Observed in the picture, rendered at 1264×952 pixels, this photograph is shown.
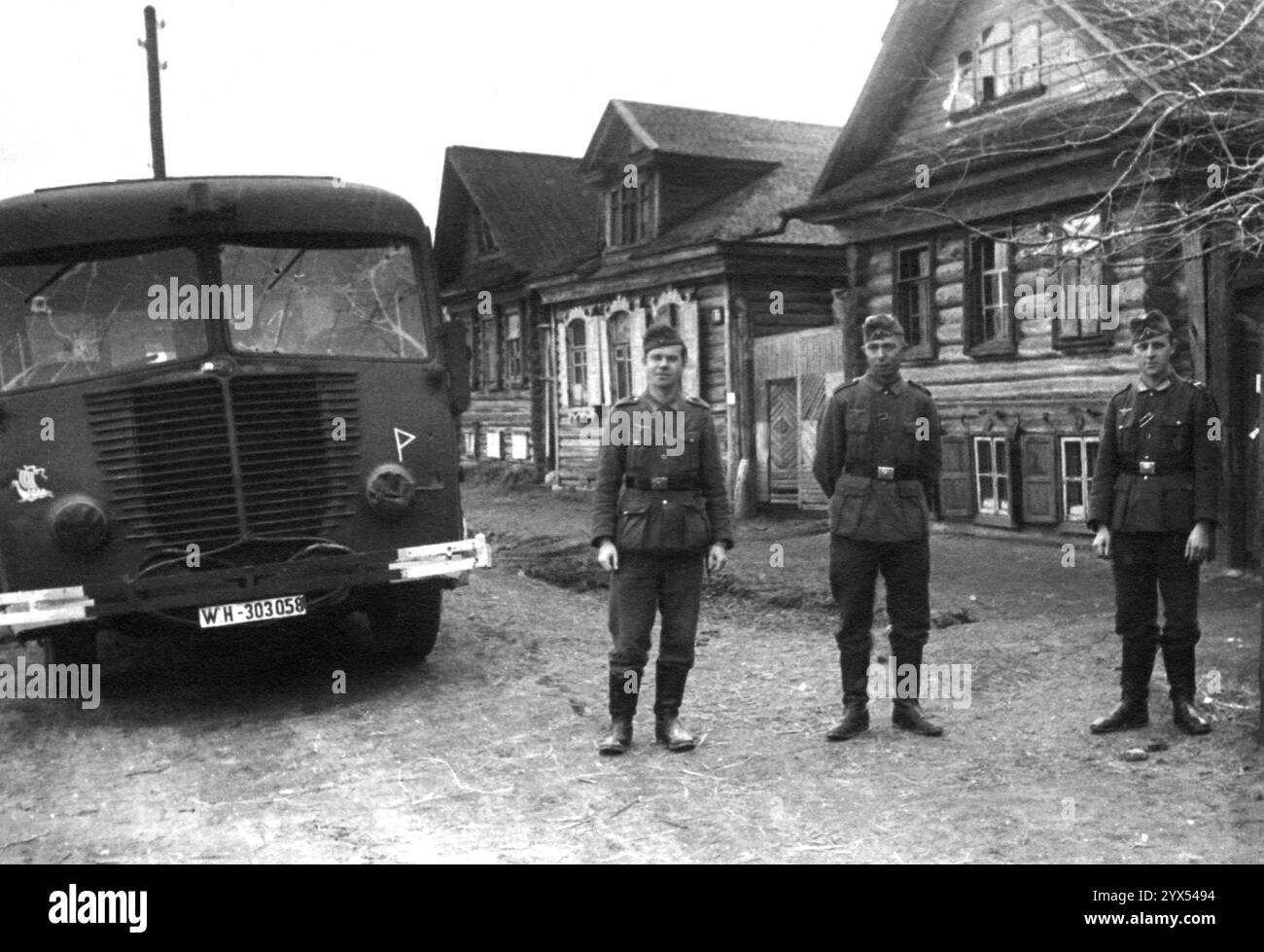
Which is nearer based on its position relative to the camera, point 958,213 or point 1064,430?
point 1064,430

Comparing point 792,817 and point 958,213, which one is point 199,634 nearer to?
point 792,817

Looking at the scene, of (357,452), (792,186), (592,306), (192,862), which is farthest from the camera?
(592,306)

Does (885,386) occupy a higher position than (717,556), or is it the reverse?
(885,386)

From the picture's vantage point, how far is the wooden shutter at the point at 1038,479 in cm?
1359

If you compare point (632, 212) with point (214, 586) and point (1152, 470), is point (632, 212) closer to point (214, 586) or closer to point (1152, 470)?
point (214, 586)

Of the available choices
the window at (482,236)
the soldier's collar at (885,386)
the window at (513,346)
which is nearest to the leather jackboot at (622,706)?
the soldier's collar at (885,386)

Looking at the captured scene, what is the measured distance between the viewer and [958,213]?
14.4m

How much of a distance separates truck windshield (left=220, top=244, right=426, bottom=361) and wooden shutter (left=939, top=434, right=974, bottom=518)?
793cm

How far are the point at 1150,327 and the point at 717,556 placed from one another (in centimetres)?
224

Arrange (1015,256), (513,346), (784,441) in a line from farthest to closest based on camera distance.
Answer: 1. (513,346)
2. (784,441)
3. (1015,256)

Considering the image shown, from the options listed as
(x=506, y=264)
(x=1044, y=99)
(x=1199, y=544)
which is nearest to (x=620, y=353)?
(x=506, y=264)

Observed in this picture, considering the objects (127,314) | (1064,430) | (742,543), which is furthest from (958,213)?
(127,314)

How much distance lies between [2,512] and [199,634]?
118 cm

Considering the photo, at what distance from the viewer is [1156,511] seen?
620cm
